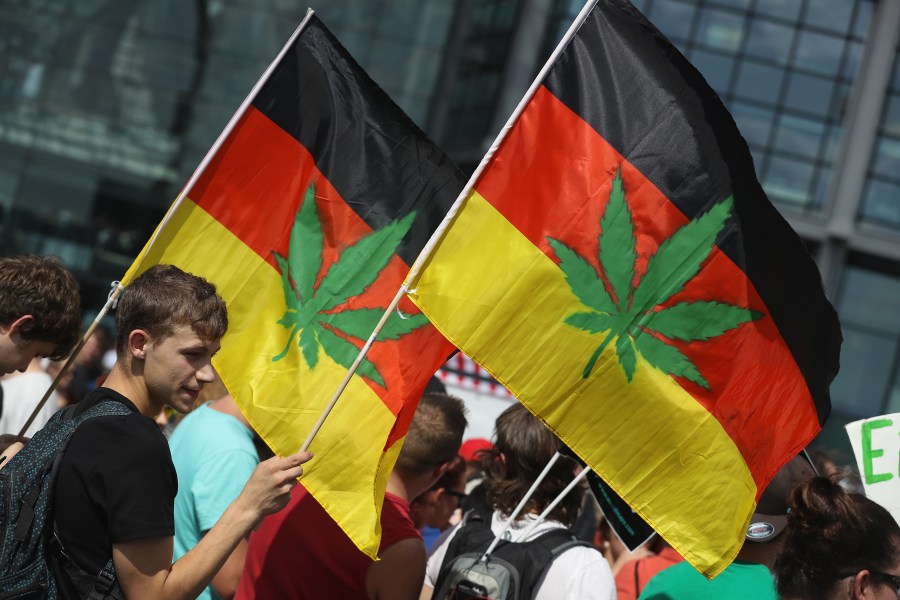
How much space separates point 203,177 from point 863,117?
2076 cm

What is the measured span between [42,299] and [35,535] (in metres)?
0.87

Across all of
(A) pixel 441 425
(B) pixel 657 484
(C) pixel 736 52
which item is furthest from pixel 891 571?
(C) pixel 736 52

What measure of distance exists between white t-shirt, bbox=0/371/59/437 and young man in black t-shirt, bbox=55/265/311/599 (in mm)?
2768

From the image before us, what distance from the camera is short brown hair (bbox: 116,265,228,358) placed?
2.83 metres

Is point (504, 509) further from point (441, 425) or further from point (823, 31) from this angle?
point (823, 31)

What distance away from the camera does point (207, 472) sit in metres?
3.96

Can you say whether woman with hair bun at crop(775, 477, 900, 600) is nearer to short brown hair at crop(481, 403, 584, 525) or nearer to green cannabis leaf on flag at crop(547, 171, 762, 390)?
green cannabis leaf on flag at crop(547, 171, 762, 390)

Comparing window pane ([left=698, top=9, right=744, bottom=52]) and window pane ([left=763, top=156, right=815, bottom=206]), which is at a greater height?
window pane ([left=698, top=9, right=744, bottom=52])

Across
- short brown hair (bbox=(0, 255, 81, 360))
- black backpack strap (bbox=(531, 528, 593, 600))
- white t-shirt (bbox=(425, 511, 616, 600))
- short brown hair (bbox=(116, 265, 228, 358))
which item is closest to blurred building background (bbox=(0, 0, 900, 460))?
black backpack strap (bbox=(531, 528, 593, 600))

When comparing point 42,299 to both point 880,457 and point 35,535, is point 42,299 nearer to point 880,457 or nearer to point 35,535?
point 35,535

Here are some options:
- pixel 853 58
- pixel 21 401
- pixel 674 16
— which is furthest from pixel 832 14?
pixel 21 401

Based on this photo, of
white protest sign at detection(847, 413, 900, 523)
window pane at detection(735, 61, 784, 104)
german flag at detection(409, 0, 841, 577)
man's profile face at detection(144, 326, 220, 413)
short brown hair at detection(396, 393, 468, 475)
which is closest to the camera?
man's profile face at detection(144, 326, 220, 413)

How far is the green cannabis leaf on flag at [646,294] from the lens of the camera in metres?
3.42

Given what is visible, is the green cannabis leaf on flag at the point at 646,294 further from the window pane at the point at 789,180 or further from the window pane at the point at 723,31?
the window pane at the point at 723,31
